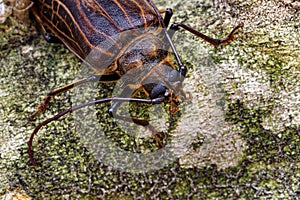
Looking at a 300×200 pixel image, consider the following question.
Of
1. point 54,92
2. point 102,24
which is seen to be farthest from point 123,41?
point 54,92

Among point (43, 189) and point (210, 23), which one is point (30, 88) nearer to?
point (43, 189)

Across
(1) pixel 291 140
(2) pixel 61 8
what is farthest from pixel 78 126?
(1) pixel 291 140

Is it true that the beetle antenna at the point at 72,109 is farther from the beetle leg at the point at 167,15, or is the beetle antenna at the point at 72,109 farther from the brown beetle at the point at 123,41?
the beetle leg at the point at 167,15

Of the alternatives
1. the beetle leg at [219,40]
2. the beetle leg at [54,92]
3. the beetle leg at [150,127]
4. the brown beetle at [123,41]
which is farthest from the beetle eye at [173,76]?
the beetle leg at [54,92]

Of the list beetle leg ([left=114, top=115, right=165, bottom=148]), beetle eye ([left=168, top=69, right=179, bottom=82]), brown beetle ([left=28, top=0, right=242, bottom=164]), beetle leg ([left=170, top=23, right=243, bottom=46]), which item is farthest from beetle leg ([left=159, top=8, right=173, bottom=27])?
beetle leg ([left=114, top=115, right=165, bottom=148])

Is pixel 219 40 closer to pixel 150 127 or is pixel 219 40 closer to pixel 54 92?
pixel 150 127
